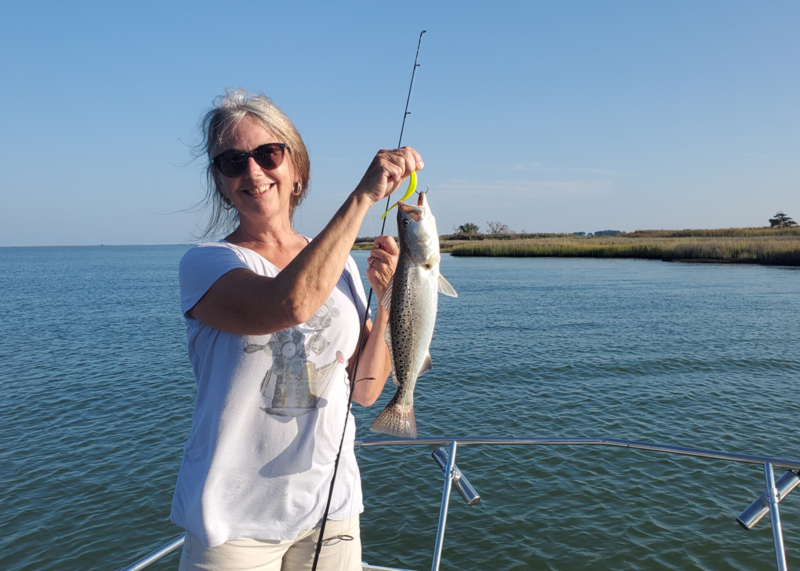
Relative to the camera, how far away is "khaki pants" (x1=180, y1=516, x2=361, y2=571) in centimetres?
204

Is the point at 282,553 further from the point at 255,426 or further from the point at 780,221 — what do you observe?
the point at 780,221

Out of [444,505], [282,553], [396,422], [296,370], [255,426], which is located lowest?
[444,505]

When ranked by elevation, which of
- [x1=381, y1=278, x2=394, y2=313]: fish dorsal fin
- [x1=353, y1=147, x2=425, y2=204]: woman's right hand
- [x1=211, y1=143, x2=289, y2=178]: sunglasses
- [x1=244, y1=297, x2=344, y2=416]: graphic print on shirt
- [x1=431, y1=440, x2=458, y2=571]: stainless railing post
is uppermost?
[x1=211, y1=143, x2=289, y2=178]: sunglasses

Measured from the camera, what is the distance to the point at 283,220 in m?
2.50

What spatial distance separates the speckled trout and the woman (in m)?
0.21

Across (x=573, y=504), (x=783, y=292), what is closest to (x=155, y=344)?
(x=573, y=504)

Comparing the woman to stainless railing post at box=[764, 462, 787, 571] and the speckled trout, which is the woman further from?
stainless railing post at box=[764, 462, 787, 571]

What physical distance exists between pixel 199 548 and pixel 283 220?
52.8 inches

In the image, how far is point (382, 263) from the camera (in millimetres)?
2832

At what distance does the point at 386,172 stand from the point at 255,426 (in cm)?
106

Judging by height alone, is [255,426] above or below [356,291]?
below

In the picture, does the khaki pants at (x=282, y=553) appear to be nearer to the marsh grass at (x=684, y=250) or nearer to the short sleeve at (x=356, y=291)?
the short sleeve at (x=356, y=291)

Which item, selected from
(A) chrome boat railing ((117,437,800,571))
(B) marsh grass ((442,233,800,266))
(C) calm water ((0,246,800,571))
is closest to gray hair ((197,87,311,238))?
(A) chrome boat railing ((117,437,800,571))

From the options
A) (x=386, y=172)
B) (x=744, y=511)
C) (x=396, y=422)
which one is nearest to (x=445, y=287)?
(x=396, y=422)
